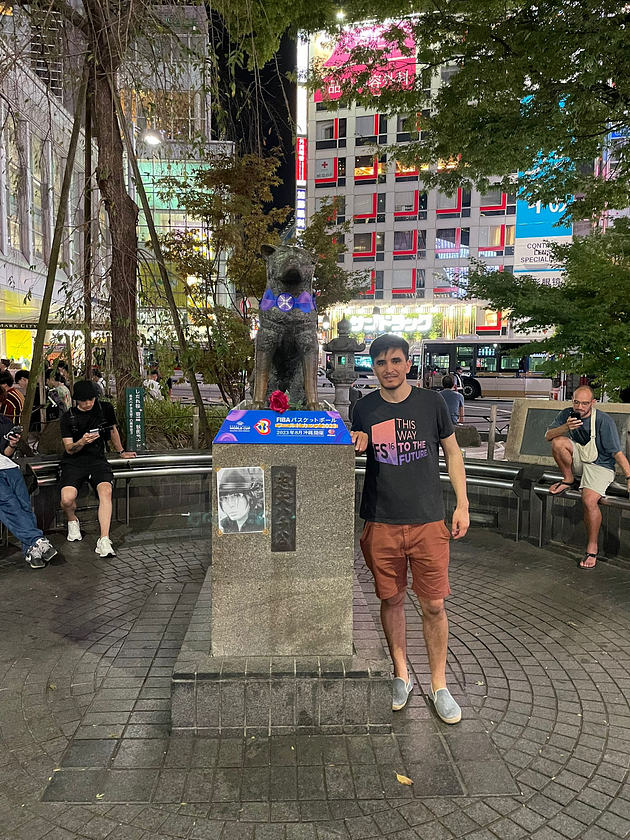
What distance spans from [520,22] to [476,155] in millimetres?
1776

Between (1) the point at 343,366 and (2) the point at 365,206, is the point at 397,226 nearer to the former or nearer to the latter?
(2) the point at 365,206

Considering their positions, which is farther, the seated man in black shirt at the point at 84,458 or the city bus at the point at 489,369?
the city bus at the point at 489,369

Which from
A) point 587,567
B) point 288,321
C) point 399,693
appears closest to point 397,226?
point 587,567

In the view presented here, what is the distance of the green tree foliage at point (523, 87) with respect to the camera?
7445 mm

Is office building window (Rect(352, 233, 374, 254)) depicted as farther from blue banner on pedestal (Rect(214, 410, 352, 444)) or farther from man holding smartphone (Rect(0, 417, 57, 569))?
blue banner on pedestal (Rect(214, 410, 352, 444))

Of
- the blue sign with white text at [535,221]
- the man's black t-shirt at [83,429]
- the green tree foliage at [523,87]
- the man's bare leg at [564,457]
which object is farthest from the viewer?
the blue sign with white text at [535,221]

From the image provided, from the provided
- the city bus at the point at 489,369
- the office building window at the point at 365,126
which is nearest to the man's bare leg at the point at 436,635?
the city bus at the point at 489,369

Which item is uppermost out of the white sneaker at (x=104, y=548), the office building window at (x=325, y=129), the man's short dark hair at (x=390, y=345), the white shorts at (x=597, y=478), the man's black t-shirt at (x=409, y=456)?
the office building window at (x=325, y=129)

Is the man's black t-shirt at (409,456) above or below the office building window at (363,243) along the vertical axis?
below

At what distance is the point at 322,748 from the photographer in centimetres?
291

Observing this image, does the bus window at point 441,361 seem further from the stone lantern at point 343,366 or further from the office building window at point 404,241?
the stone lantern at point 343,366

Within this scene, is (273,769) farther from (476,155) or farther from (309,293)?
(476,155)

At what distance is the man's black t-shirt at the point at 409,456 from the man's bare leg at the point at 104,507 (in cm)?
375

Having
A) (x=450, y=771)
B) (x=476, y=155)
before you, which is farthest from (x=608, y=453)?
(x=476, y=155)
